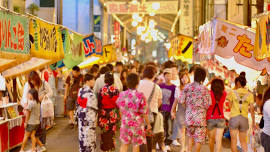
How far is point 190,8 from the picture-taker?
24188mm

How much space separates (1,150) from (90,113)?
6.20ft

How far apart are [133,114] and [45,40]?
3370 mm

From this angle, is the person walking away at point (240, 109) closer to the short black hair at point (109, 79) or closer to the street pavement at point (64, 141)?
the street pavement at point (64, 141)

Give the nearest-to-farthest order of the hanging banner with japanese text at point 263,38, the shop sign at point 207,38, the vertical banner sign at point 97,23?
the hanging banner with japanese text at point 263,38, the shop sign at point 207,38, the vertical banner sign at point 97,23

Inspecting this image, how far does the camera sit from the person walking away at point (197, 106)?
8.26 metres

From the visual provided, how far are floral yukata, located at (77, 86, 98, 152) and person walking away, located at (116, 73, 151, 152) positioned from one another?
105 centimetres

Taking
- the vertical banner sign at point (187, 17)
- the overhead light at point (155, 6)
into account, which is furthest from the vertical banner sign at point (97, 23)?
the vertical banner sign at point (187, 17)

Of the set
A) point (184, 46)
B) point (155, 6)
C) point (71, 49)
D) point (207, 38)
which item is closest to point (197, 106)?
point (207, 38)

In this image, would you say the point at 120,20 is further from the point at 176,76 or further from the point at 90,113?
the point at 90,113

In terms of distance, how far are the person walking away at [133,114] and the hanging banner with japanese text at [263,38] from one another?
7.08ft

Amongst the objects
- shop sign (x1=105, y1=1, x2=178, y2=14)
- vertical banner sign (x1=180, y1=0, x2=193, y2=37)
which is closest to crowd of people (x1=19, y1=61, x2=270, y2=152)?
vertical banner sign (x1=180, y1=0, x2=193, y2=37)

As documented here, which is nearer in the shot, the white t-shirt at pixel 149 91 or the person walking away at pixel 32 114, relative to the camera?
the white t-shirt at pixel 149 91

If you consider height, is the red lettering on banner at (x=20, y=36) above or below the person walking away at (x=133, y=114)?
above

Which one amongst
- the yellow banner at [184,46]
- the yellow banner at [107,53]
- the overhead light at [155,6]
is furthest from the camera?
the overhead light at [155,6]
